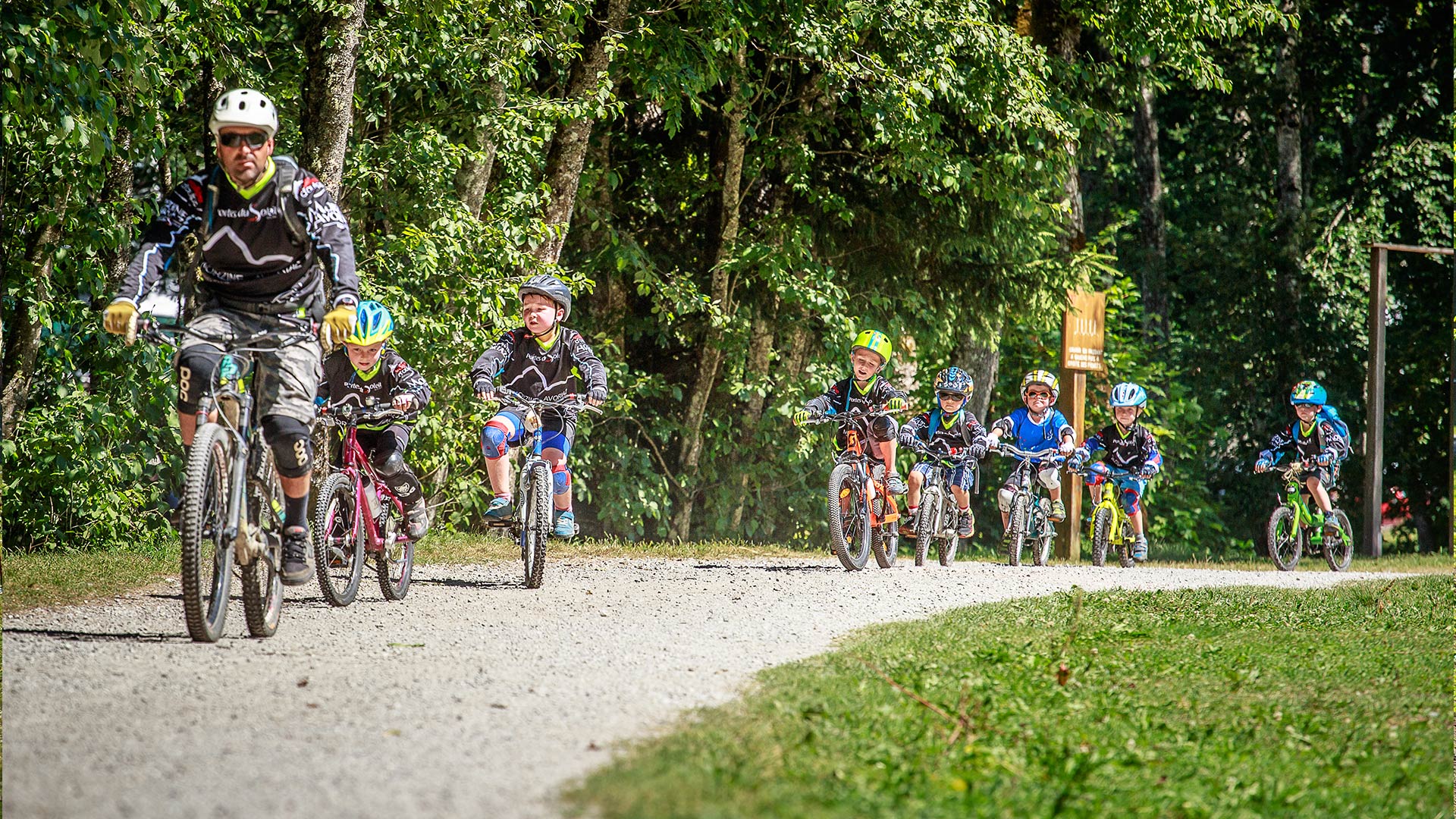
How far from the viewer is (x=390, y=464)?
753cm

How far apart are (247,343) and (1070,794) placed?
3824 mm

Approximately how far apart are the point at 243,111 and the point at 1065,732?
4201 mm

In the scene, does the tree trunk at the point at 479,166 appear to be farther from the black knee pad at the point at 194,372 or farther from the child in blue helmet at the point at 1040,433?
the black knee pad at the point at 194,372

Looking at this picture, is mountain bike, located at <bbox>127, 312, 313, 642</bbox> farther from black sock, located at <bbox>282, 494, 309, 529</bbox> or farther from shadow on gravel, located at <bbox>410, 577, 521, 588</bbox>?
shadow on gravel, located at <bbox>410, 577, 521, 588</bbox>

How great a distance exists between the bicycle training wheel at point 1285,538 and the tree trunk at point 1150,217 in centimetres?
1058

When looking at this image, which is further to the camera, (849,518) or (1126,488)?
(1126,488)

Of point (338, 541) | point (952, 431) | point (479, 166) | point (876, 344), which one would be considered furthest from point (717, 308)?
point (338, 541)

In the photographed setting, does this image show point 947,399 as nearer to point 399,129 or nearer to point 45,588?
point 399,129

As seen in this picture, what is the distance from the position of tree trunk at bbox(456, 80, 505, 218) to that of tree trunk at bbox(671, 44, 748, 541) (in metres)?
3.58

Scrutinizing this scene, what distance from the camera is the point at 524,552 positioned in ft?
27.4

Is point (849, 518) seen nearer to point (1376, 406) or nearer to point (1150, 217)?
point (1376, 406)

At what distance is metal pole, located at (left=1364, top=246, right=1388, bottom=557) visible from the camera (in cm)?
2003

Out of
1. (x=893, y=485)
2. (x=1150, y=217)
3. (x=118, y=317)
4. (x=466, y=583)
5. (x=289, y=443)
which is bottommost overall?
(x=466, y=583)

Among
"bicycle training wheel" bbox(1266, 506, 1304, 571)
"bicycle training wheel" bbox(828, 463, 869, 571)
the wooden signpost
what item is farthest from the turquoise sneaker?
"bicycle training wheel" bbox(1266, 506, 1304, 571)
